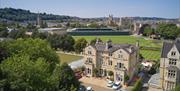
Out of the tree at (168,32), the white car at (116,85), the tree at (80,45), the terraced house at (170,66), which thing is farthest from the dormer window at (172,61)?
the tree at (168,32)

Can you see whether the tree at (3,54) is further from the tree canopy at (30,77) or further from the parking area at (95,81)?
the parking area at (95,81)

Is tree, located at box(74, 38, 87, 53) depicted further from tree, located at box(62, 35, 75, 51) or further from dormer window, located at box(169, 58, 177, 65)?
dormer window, located at box(169, 58, 177, 65)

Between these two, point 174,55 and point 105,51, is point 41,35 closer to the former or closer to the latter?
point 105,51

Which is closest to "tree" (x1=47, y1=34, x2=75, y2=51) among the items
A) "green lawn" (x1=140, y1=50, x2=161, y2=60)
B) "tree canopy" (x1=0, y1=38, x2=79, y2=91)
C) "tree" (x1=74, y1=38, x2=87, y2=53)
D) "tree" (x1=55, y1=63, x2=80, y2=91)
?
"tree" (x1=74, y1=38, x2=87, y2=53)

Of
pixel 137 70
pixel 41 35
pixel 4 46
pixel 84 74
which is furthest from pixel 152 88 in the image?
pixel 41 35

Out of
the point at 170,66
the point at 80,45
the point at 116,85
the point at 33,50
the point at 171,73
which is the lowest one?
the point at 116,85

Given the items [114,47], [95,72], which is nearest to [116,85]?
[95,72]

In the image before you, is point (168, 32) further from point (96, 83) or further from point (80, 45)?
point (96, 83)
